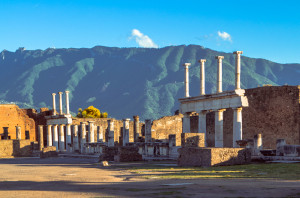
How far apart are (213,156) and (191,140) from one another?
3.96 m

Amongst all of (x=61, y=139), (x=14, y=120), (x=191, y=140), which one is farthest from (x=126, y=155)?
(x=14, y=120)

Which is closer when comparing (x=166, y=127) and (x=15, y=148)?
(x=15, y=148)

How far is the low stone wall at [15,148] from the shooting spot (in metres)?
41.0

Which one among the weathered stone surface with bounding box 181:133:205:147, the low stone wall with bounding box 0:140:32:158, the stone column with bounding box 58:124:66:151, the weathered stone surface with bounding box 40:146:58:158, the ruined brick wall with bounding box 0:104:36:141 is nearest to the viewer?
the weathered stone surface with bounding box 181:133:205:147

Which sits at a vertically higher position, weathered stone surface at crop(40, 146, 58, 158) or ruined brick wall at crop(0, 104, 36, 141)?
ruined brick wall at crop(0, 104, 36, 141)

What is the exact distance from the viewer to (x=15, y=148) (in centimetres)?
4206

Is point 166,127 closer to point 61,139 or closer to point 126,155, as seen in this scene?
point 61,139

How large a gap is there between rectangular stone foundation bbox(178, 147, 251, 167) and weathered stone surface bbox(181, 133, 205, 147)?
6.78 ft

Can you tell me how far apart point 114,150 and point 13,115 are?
33.3 m

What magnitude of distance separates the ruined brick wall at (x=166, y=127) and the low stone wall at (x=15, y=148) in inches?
539

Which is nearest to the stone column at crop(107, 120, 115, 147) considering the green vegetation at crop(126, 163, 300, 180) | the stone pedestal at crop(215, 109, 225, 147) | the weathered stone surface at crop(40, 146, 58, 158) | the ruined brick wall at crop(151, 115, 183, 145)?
the weathered stone surface at crop(40, 146, 58, 158)

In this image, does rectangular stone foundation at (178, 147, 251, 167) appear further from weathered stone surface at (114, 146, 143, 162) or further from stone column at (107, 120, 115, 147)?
stone column at (107, 120, 115, 147)

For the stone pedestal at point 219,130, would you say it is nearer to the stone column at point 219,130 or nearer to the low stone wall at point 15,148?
the stone column at point 219,130

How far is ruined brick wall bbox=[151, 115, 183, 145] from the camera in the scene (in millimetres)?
51969
